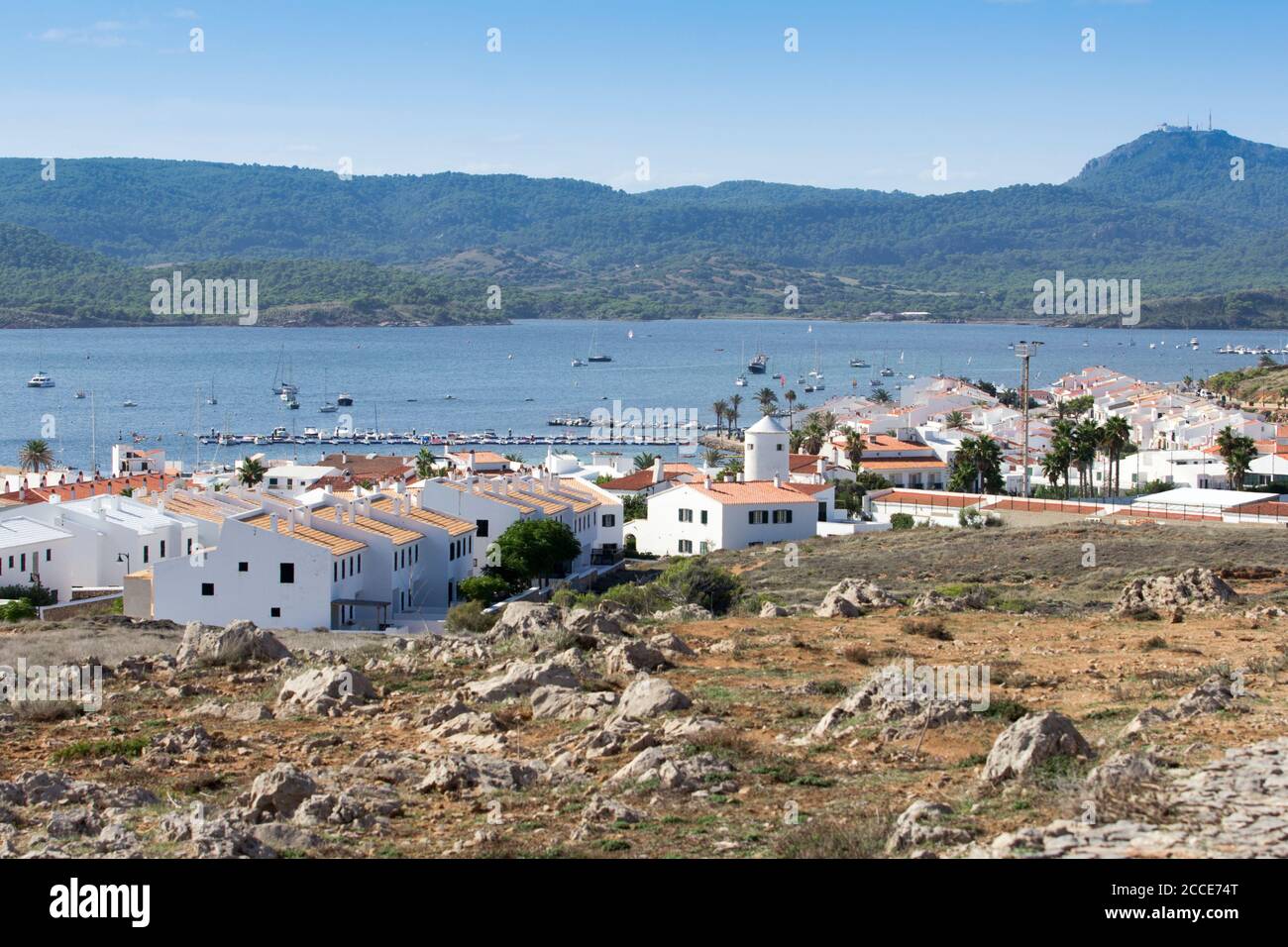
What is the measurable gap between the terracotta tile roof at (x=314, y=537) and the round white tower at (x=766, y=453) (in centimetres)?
3041

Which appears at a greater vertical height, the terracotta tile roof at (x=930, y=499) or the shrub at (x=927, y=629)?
the shrub at (x=927, y=629)

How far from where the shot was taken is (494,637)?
1088 inches

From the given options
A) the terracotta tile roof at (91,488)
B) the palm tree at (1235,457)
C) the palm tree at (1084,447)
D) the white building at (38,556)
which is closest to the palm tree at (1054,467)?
the palm tree at (1084,447)

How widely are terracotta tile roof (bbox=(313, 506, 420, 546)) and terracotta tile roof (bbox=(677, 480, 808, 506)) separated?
16.6 metres

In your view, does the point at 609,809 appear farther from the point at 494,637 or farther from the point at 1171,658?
the point at 494,637

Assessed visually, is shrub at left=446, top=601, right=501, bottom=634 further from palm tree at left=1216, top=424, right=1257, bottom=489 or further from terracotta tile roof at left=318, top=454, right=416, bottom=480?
palm tree at left=1216, top=424, right=1257, bottom=489

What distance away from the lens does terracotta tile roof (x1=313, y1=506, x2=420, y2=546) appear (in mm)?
41469

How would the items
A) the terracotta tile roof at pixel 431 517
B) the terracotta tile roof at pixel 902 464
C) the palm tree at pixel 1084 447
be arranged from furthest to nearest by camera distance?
the terracotta tile roof at pixel 902 464
the palm tree at pixel 1084 447
the terracotta tile roof at pixel 431 517

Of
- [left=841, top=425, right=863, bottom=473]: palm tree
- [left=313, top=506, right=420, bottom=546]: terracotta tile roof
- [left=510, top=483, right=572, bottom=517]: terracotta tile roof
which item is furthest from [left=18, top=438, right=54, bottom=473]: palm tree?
[left=313, top=506, right=420, bottom=546]: terracotta tile roof

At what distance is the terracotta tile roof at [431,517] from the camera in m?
44.9

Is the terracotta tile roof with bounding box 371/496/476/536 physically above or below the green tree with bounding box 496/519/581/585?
above

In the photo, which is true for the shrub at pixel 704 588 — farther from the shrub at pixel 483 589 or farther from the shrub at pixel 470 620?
the shrub at pixel 470 620

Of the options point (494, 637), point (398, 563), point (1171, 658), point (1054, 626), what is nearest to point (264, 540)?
point (398, 563)

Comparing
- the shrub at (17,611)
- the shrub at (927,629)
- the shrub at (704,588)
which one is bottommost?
the shrub at (17,611)
